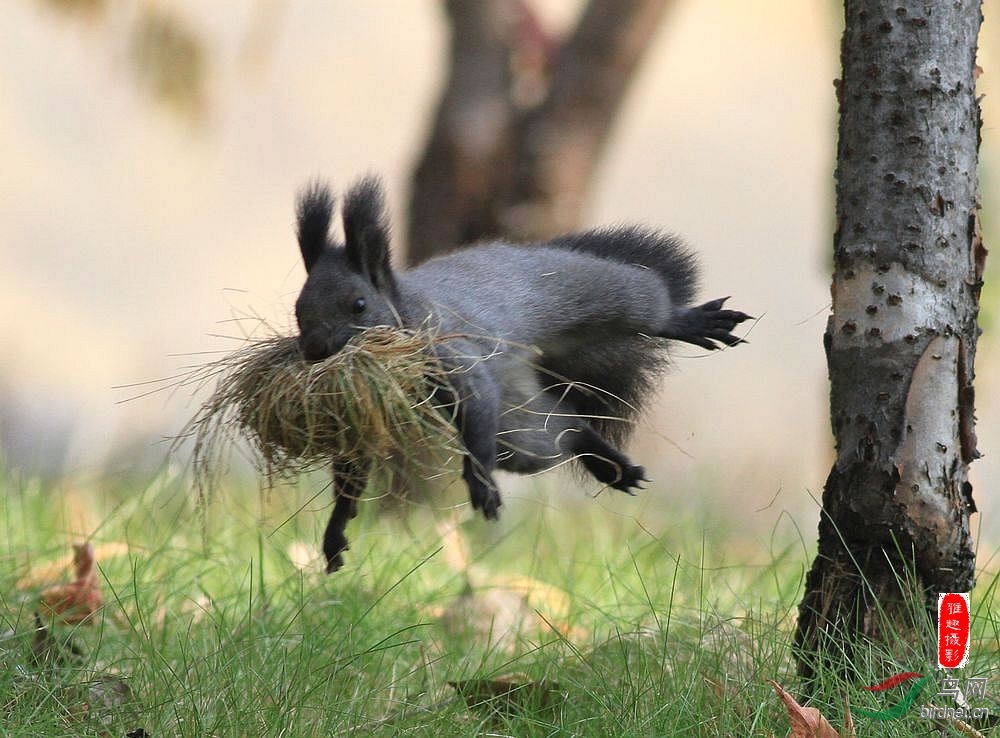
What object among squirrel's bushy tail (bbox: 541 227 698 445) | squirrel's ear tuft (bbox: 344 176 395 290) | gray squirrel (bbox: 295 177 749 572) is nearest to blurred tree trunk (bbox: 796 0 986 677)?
gray squirrel (bbox: 295 177 749 572)

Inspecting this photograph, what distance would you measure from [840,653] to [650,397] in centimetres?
88

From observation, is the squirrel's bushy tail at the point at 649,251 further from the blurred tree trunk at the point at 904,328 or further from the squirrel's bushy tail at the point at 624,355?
the blurred tree trunk at the point at 904,328

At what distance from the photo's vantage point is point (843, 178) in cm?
241

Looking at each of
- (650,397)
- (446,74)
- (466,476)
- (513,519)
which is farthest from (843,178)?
(446,74)

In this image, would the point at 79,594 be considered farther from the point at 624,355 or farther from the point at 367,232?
the point at 624,355

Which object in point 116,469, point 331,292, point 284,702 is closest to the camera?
point 284,702

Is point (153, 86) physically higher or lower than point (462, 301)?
higher

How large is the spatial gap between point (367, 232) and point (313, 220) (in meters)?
0.12

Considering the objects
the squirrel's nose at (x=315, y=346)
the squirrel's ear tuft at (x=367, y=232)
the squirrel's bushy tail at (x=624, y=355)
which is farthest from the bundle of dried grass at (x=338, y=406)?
the squirrel's bushy tail at (x=624, y=355)

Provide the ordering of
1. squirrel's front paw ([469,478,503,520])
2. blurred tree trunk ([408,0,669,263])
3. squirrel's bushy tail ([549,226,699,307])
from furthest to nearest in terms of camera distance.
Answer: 1. blurred tree trunk ([408,0,669,263])
2. squirrel's bushy tail ([549,226,699,307])
3. squirrel's front paw ([469,478,503,520])

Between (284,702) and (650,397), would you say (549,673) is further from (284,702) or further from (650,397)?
(650,397)

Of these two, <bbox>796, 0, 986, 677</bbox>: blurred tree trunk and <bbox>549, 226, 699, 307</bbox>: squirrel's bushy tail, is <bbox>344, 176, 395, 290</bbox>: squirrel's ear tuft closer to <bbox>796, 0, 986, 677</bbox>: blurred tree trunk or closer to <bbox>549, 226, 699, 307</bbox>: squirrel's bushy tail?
<bbox>549, 226, 699, 307</bbox>: squirrel's bushy tail

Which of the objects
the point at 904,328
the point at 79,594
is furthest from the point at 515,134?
the point at 904,328

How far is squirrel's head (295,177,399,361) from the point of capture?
7.46 ft
